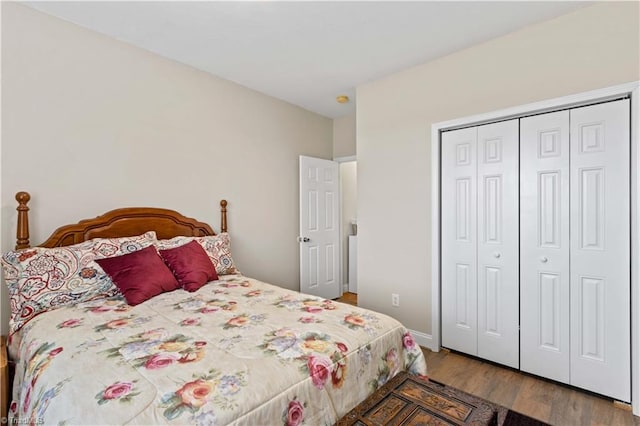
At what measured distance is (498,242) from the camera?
2.51 meters

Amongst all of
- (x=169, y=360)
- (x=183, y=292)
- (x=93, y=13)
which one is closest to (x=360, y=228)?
(x=183, y=292)

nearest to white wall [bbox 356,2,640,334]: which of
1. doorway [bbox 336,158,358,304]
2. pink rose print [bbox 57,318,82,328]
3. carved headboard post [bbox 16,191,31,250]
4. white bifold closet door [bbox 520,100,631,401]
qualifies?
white bifold closet door [bbox 520,100,631,401]

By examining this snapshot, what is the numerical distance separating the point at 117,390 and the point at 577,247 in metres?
2.69

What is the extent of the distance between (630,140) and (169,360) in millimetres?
2808

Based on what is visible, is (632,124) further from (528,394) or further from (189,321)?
(189,321)

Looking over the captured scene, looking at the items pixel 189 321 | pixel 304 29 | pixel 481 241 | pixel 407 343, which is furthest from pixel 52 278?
pixel 481 241

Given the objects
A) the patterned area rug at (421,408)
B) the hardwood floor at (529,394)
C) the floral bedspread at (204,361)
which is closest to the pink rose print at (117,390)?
the floral bedspread at (204,361)

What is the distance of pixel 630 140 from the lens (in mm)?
1959

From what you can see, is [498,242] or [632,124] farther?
[498,242]

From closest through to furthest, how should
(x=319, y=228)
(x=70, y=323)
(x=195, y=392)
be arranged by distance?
(x=195, y=392), (x=70, y=323), (x=319, y=228)

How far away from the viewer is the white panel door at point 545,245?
7.24 ft

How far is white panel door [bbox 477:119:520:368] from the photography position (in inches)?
95.7

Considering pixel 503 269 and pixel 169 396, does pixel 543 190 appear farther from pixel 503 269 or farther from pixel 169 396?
pixel 169 396

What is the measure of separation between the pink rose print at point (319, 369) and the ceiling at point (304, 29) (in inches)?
82.8
